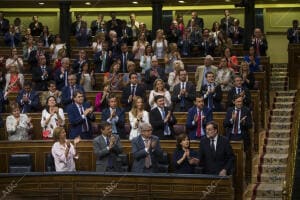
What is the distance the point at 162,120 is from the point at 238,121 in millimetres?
1095

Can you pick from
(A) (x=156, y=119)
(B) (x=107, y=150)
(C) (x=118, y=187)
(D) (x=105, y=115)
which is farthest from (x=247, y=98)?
(C) (x=118, y=187)

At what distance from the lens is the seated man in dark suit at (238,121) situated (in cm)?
1138

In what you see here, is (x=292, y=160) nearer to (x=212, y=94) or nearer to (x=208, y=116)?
(x=208, y=116)

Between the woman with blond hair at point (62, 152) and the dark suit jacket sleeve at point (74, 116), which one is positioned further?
the dark suit jacket sleeve at point (74, 116)

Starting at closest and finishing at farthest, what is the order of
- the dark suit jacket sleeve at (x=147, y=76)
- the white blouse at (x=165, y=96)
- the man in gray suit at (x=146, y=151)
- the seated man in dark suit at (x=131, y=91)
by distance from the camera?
the man in gray suit at (x=146, y=151) → the white blouse at (x=165, y=96) → the seated man in dark suit at (x=131, y=91) → the dark suit jacket sleeve at (x=147, y=76)

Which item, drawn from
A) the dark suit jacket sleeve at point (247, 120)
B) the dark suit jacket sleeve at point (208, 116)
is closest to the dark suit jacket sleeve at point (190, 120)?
the dark suit jacket sleeve at point (208, 116)

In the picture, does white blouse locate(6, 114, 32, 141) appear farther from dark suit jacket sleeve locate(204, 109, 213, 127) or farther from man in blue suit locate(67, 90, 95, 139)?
dark suit jacket sleeve locate(204, 109, 213, 127)

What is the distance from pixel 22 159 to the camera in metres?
11.6

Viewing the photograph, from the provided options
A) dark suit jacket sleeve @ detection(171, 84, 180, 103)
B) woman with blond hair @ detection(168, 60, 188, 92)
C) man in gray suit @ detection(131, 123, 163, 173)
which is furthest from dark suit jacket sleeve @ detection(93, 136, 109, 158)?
woman with blond hair @ detection(168, 60, 188, 92)

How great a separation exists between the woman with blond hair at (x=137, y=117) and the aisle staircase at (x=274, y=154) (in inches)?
70.3

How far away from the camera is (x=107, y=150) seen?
1052 centimetres

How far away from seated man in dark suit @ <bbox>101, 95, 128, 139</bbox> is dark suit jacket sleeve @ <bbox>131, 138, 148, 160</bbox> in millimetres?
1203

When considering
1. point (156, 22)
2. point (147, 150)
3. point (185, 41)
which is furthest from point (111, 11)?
point (147, 150)

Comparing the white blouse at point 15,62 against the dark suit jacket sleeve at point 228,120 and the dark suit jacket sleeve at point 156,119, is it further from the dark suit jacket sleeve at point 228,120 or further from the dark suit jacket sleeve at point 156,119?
the dark suit jacket sleeve at point 228,120
